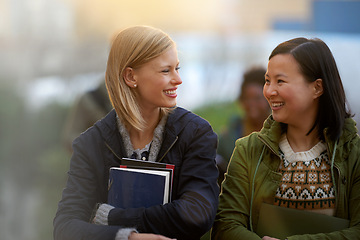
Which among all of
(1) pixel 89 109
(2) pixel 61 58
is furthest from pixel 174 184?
(2) pixel 61 58

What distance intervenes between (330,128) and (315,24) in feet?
2.22

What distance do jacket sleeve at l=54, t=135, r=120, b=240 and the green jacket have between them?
341 millimetres

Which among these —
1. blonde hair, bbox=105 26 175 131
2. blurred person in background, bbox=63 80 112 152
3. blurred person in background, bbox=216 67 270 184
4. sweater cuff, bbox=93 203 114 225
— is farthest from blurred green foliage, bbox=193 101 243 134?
sweater cuff, bbox=93 203 114 225

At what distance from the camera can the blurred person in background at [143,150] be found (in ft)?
3.88

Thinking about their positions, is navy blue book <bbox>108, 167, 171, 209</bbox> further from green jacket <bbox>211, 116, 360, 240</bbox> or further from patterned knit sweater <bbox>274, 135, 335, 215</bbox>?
patterned knit sweater <bbox>274, 135, 335, 215</bbox>

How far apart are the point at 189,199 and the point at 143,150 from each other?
188mm

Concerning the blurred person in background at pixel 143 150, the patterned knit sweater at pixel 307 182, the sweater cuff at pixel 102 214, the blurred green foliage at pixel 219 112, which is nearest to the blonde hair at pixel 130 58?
the blurred person in background at pixel 143 150

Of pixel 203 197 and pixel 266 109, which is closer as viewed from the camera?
pixel 203 197

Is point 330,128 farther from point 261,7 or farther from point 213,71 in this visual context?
point 261,7

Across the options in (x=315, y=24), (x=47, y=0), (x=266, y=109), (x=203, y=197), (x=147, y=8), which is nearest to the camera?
(x=203, y=197)

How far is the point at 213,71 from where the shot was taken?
93.0 inches

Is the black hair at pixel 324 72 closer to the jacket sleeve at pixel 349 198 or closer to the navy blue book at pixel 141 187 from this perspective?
the jacket sleeve at pixel 349 198

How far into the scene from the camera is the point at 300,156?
4.18 ft

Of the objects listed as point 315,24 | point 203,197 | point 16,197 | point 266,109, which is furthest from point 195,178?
point 16,197
